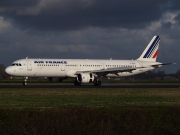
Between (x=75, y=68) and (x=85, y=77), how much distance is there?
442 centimetres

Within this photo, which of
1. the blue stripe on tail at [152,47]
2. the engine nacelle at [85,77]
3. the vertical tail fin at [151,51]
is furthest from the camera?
the blue stripe on tail at [152,47]

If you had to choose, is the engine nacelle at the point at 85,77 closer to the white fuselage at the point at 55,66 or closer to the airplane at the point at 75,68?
the airplane at the point at 75,68

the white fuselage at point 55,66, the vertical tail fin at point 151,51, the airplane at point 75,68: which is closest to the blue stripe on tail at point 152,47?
the vertical tail fin at point 151,51

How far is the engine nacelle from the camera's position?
6138 centimetres

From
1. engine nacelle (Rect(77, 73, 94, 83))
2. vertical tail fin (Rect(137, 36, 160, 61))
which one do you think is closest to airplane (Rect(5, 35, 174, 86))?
engine nacelle (Rect(77, 73, 94, 83))

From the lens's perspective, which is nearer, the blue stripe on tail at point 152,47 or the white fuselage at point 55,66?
the white fuselage at point 55,66

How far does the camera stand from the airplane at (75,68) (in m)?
61.5

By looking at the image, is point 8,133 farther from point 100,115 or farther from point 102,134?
point 100,115

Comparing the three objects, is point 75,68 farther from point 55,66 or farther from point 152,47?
point 152,47

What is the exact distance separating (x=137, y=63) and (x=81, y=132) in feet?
186

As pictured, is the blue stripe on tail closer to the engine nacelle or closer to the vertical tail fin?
the vertical tail fin

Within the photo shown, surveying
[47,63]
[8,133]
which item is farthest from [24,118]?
[47,63]

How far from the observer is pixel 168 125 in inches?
781

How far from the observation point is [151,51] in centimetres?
7775
